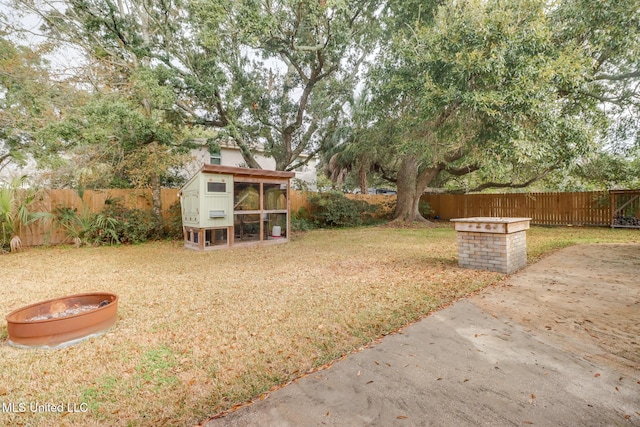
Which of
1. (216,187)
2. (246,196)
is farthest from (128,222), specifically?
(246,196)

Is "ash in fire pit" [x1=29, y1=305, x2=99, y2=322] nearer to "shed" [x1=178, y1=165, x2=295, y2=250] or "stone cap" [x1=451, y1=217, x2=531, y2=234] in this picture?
"shed" [x1=178, y1=165, x2=295, y2=250]

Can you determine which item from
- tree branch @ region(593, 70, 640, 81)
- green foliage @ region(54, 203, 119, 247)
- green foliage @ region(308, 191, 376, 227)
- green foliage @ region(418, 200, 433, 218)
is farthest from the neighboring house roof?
green foliage @ region(418, 200, 433, 218)

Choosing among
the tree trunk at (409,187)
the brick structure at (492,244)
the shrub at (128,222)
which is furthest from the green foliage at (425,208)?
the shrub at (128,222)

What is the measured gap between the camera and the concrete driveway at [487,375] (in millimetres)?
1776

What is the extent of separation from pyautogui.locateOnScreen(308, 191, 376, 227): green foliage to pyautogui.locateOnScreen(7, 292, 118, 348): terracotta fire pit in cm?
1032

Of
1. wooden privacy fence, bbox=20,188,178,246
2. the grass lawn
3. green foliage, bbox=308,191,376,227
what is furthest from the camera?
green foliage, bbox=308,191,376,227

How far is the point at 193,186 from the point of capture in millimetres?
7957

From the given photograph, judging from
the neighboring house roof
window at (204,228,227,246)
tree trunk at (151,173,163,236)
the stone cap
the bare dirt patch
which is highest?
the neighboring house roof

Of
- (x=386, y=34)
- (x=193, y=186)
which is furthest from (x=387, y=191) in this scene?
(x=193, y=186)

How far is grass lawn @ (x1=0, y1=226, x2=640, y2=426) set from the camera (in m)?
2.03

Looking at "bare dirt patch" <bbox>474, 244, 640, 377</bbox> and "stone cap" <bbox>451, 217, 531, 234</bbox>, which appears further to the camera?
"stone cap" <bbox>451, 217, 531, 234</bbox>

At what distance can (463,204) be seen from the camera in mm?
16125

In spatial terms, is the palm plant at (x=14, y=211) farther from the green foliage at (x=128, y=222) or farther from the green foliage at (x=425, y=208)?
the green foliage at (x=425, y=208)

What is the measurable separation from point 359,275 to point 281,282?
1341 mm
